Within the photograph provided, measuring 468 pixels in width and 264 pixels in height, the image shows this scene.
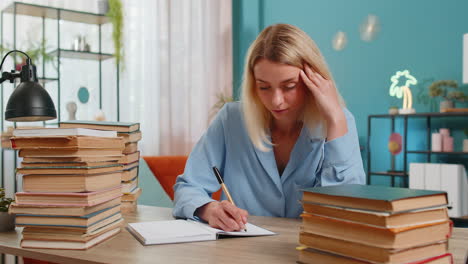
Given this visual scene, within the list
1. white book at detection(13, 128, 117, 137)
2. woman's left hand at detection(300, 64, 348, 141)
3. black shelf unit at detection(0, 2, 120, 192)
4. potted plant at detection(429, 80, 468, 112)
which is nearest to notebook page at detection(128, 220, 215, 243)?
white book at detection(13, 128, 117, 137)

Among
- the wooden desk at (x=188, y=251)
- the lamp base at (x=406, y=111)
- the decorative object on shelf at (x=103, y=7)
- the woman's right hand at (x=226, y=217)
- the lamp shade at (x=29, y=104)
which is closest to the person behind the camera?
the wooden desk at (x=188, y=251)

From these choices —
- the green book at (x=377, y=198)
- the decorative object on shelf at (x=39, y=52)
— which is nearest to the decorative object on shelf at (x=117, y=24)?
the decorative object on shelf at (x=39, y=52)

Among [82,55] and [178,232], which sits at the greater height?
[82,55]

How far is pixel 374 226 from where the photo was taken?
0.74 meters

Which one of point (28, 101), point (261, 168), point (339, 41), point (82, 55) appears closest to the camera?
point (28, 101)

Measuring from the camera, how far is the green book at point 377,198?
0.73 meters

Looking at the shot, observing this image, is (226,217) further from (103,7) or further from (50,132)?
(103,7)

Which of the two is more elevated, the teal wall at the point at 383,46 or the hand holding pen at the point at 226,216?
the teal wall at the point at 383,46

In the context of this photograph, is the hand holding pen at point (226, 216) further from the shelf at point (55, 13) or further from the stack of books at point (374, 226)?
the shelf at point (55, 13)

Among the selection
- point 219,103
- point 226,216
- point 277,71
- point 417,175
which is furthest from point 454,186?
point 226,216

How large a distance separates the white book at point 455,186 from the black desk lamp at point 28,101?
3355 millimetres

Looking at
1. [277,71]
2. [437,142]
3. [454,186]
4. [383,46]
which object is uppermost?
[383,46]

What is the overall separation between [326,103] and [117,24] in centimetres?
291

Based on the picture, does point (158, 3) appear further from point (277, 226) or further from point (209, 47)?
point (277, 226)
